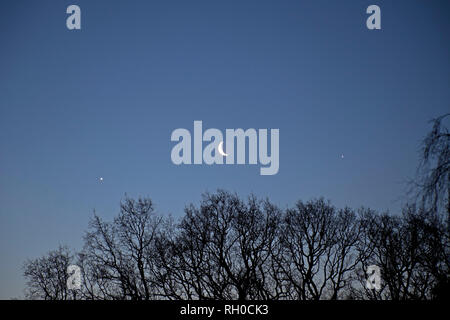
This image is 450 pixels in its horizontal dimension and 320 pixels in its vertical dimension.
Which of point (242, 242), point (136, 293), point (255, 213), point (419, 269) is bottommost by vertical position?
point (136, 293)

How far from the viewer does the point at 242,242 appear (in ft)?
88.7

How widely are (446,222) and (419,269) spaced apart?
66.6 ft

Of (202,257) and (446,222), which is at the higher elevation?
→ (446,222)

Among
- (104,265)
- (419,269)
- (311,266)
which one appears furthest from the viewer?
(311,266)

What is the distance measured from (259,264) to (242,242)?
77.4 inches

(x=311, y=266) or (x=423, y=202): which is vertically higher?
(x=423, y=202)
